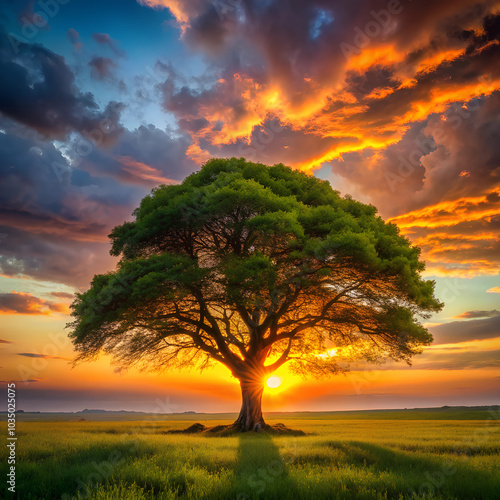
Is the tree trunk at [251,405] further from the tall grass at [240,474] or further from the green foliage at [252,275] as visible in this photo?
the tall grass at [240,474]

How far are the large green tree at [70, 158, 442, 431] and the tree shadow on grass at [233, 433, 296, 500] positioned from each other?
7237mm

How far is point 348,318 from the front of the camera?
71.2 feet

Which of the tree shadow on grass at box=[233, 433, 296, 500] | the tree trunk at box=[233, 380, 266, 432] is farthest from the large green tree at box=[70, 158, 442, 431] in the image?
the tree shadow on grass at box=[233, 433, 296, 500]

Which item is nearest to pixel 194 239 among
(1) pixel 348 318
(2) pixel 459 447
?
(1) pixel 348 318

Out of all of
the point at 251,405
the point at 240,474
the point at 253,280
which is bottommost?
the point at 251,405

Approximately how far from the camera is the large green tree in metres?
18.0

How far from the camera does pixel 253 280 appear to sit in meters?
17.2

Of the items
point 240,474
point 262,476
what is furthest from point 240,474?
point 262,476

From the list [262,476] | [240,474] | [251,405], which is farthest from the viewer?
[251,405]

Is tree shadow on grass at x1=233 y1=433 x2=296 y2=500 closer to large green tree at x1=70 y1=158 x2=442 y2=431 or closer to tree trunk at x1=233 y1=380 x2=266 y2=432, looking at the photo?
large green tree at x1=70 y1=158 x2=442 y2=431

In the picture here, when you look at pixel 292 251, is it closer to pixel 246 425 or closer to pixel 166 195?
pixel 166 195

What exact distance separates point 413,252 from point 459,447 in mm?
9719

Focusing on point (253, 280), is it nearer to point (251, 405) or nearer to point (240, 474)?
point (240, 474)

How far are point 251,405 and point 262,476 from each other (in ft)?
51.4
